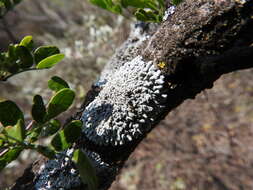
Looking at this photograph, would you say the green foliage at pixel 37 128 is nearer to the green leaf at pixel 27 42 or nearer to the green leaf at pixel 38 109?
the green leaf at pixel 38 109

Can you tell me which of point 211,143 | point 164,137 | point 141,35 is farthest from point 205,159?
point 141,35

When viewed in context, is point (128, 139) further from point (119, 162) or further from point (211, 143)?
point (211, 143)

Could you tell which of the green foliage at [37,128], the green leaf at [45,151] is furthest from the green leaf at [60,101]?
the green leaf at [45,151]

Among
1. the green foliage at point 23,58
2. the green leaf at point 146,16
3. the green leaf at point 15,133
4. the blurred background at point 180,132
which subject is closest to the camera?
the green leaf at point 15,133

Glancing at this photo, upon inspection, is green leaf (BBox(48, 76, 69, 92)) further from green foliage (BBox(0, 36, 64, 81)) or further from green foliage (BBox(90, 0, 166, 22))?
A: green foliage (BBox(90, 0, 166, 22))

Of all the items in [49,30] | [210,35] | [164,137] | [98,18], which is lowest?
[164,137]

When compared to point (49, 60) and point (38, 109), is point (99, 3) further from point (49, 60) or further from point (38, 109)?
point (38, 109)

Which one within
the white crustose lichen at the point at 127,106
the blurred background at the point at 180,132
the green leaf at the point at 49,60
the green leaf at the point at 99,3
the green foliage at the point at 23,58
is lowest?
the blurred background at the point at 180,132
